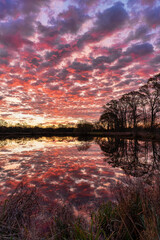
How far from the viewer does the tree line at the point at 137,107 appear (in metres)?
33.8

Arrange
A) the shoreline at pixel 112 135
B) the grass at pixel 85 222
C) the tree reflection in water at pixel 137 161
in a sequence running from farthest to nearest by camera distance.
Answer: the shoreline at pixel 112 135, the tree reflection in water at pixel 137 161, the grass at pixel 85 222

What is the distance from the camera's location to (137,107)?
150ft

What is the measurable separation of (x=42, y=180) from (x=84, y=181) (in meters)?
2.25

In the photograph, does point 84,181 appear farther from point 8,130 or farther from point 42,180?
point 8,130

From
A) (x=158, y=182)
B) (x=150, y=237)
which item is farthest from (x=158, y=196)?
(x=150, y=237)

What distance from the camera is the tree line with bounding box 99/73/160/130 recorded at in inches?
1331

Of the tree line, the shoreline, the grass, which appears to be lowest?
the shoreline

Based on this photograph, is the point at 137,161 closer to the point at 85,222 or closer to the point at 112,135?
the point at 85,222

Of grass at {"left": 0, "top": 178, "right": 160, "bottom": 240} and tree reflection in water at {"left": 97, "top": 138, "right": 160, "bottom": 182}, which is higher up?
grass at {"left": 0, "top": 178, "right": 160, "bottom": 240}

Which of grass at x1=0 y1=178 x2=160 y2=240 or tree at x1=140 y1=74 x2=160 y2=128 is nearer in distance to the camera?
grass at x1=0 y1=178 x2=160 y2=240

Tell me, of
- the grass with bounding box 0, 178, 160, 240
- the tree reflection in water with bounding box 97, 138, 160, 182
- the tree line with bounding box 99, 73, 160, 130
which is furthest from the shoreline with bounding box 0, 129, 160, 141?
the grass with bounding box 0, 178, 160, 240

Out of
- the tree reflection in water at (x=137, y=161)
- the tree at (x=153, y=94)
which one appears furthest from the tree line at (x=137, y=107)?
the tree reflection in water at (x=137, y=161)

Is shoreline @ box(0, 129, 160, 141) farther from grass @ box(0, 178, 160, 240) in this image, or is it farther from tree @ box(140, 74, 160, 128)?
grass @ box(0, 178, 160, 240)

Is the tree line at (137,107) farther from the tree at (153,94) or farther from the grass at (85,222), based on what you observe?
the grass at (85,222)
